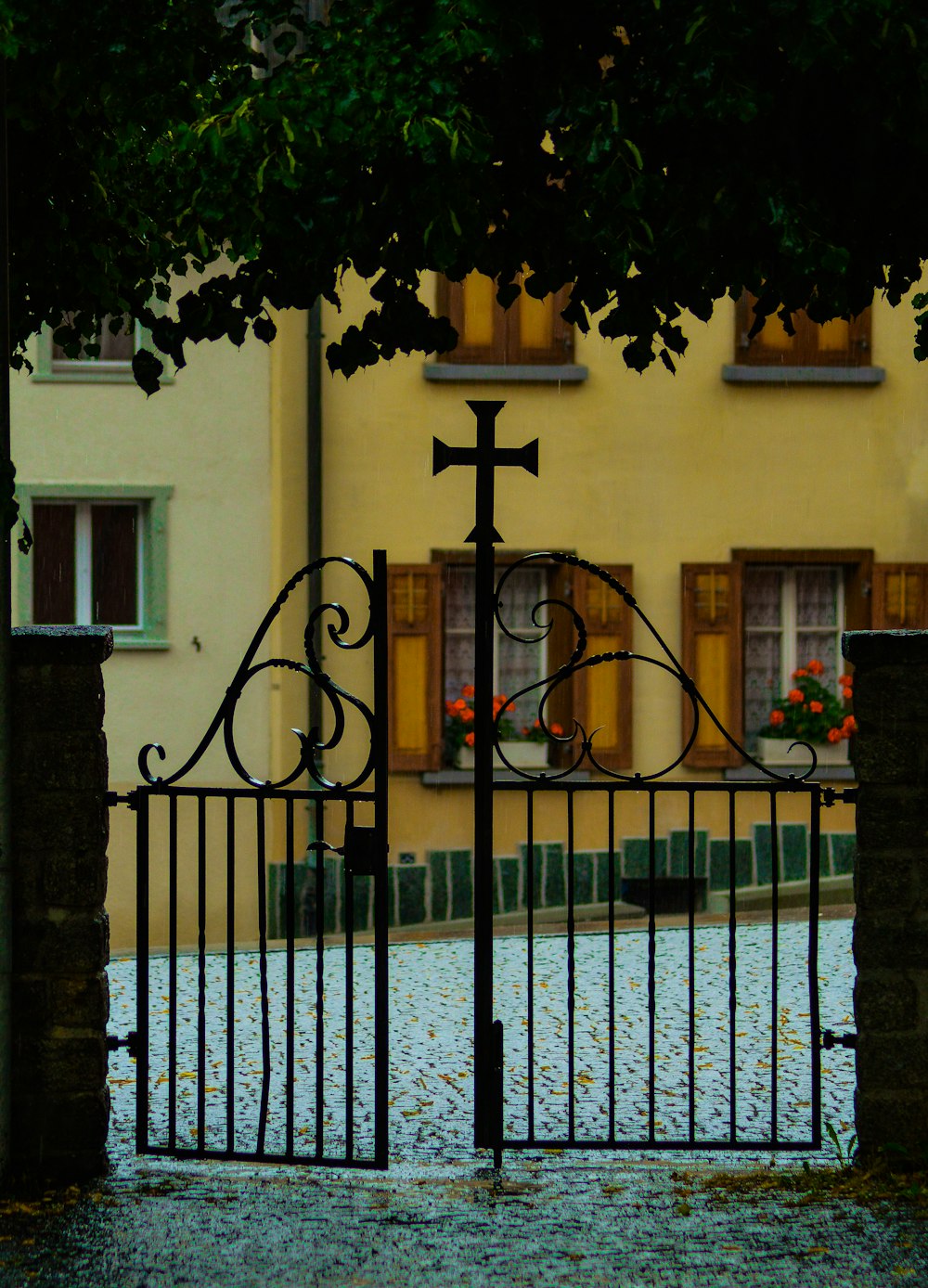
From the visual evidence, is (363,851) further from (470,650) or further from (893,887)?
(470,650)

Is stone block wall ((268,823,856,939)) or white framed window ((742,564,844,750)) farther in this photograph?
white framed window ((742,564,844,750))

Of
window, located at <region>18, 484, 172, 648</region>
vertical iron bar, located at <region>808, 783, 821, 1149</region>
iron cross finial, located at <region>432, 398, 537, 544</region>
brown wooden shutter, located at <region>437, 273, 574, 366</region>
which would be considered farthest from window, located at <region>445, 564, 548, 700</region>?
vertical iron bar, located at <region>808, 783, 821, 1149</region>

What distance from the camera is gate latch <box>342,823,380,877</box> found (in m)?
5.55

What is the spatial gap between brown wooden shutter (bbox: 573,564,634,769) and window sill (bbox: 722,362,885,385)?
1.86 m

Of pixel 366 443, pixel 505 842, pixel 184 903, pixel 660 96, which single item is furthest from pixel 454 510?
pixel 660 96

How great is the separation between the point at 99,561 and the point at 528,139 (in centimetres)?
1010

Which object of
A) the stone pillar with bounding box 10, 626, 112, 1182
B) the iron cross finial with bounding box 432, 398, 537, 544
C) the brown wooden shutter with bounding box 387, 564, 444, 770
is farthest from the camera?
the brown wooden shutter with bounding box 387, 564, 444, 770

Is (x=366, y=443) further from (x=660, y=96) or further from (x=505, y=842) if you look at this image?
(x=660, y=96)

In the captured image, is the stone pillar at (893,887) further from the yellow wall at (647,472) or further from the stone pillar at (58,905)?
the yellow wall at (647,472)

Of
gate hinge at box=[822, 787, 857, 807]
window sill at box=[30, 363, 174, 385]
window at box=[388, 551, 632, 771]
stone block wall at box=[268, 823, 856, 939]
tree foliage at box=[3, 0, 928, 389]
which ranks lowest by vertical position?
stone block wall at box=[268, 823, 856, 939]

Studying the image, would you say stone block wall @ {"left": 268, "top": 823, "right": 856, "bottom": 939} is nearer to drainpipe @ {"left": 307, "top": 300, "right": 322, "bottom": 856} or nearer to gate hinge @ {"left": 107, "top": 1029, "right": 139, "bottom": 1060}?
drainpipe @ {"left": 307, "top": 300, "right": 322, "bottom": 856}

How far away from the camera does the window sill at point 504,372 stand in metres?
14.4

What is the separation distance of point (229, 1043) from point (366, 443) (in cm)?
940

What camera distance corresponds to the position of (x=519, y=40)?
448 cm
